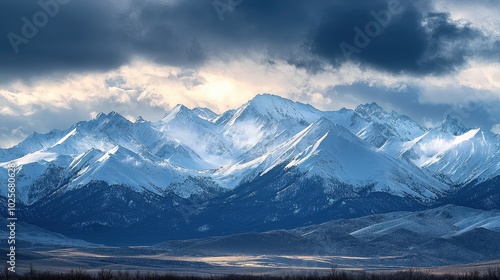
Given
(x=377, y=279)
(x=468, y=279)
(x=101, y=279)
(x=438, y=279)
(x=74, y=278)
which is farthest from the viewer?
(x=438, y=279)

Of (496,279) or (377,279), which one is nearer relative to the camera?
(496,279)

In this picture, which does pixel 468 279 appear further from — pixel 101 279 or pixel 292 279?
pixel 101 279

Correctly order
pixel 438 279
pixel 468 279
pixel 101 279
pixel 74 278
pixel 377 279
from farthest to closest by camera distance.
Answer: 1. pixel 438 279
2. pixel 377 279
3. pixel 468 279
4. pixel 74 278
5. pixel 101 279

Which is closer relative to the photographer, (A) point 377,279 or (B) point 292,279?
(B) point 292,279

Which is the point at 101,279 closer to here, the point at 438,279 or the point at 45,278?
the point at 45,278

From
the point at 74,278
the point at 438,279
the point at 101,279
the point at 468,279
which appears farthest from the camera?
the point at 438,279

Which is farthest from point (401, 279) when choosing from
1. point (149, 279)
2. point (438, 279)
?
point (149, 279)

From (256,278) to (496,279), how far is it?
4901 cm

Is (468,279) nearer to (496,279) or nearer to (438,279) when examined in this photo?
(496,279)

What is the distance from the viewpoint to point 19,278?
146250 millimetres

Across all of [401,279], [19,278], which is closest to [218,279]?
[401,279]

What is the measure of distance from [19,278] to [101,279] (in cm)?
1603

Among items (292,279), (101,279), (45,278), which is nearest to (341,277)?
(292,279)

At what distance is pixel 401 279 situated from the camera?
168500 mm
